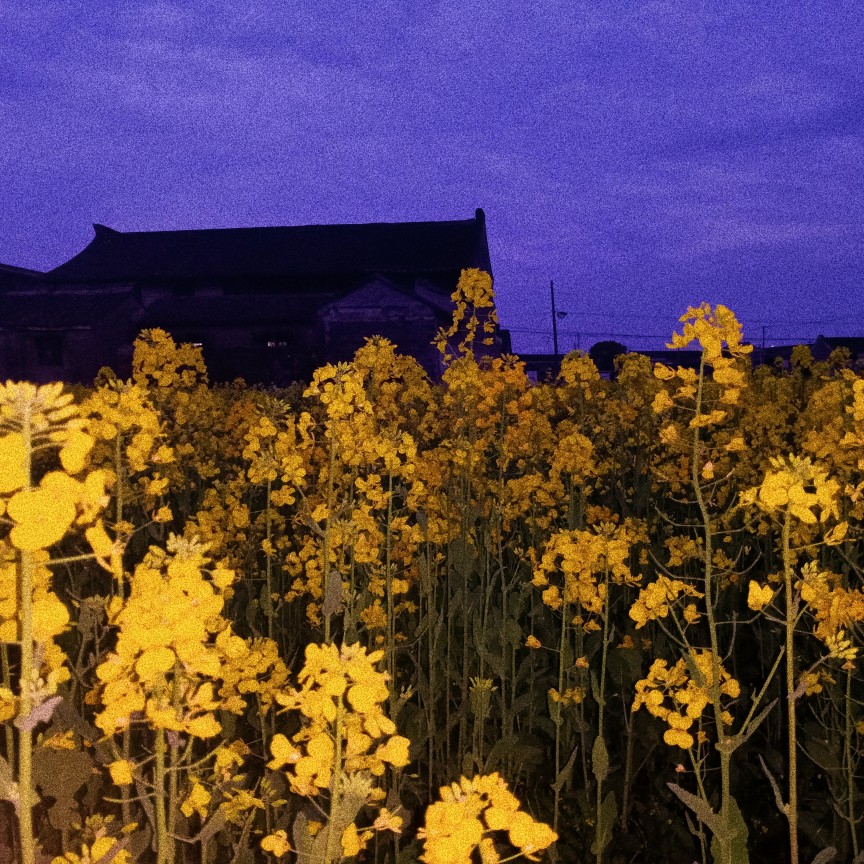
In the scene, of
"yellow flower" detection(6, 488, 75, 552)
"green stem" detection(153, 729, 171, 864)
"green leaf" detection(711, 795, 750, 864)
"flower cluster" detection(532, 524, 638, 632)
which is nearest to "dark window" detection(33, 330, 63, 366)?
"flower cluster" detection(532, 524, 638, 632)

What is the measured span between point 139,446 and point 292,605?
253 cm

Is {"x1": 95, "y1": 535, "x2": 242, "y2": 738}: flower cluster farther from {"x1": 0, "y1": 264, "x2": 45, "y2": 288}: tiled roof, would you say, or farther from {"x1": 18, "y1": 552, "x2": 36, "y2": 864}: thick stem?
{"x1": 0, "y1": 264, "x2": 45, "y2": 288}: tiled roof

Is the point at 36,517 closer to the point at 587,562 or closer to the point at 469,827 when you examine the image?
the point at 469,827

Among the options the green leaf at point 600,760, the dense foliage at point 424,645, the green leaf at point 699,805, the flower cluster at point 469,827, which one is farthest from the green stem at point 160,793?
the green leaf at point 600,760

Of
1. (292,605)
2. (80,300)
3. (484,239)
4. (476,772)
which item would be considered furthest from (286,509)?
(484,239)

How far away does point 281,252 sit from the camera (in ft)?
130

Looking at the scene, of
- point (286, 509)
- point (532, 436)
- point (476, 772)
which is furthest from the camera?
point (286, 509)

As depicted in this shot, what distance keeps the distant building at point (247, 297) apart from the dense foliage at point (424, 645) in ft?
78.2

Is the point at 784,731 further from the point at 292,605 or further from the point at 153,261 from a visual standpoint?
the point at 153,261

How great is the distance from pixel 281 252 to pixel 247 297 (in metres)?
3.91

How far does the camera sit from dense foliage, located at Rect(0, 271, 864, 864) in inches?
59.4

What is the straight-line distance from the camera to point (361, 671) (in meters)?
1.51

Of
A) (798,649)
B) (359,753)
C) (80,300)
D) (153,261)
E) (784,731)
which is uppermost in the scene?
(153,261)

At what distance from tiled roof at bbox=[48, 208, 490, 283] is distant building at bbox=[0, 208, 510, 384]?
0.06 meters
